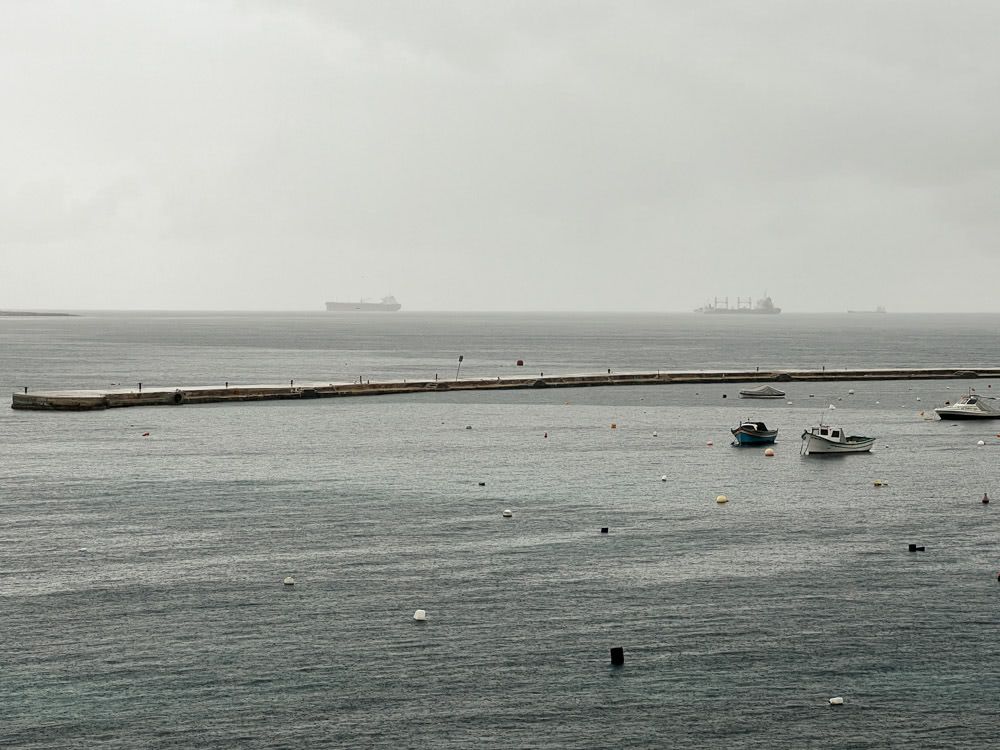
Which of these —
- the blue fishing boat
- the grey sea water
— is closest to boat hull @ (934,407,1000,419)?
the blue fishing boat

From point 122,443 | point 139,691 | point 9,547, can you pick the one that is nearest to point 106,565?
point 9,547

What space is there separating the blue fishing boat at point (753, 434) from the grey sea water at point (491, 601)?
950 cm

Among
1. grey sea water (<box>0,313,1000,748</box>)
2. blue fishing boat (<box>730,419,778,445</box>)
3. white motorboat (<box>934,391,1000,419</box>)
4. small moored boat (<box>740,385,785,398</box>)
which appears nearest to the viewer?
grey sea water (<box>0,313,1000,748</box>)

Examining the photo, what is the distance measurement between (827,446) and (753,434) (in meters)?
7.64

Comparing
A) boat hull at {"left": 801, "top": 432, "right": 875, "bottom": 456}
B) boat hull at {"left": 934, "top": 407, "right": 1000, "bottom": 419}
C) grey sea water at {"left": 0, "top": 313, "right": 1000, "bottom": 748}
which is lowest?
grey sea water at {"left": 0, "top": 313, "right": 1000, "bottom": 748}

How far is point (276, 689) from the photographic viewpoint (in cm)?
4153

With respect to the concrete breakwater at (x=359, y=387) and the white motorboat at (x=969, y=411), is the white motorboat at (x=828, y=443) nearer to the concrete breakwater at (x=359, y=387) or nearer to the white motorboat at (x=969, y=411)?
the white motorboat at (x=969, y=411)

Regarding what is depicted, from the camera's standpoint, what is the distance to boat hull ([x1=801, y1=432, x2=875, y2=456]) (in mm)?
105938

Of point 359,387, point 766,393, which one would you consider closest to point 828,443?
point 766,393

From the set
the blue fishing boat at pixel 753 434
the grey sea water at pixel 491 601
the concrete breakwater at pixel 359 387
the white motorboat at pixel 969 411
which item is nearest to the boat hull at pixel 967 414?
the white motorboat at pixel 969 411

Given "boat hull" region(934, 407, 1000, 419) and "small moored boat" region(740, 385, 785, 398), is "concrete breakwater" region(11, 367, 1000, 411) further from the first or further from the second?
"boat hull" region(934, 407, 1000, 419)

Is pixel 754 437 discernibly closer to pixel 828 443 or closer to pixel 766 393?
pixel 828 443

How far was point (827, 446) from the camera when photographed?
10606cm

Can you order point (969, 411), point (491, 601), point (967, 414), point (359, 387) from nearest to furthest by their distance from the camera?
point (491, 601) < point (967, 414) < point (969, 411) < point (359, 387)
